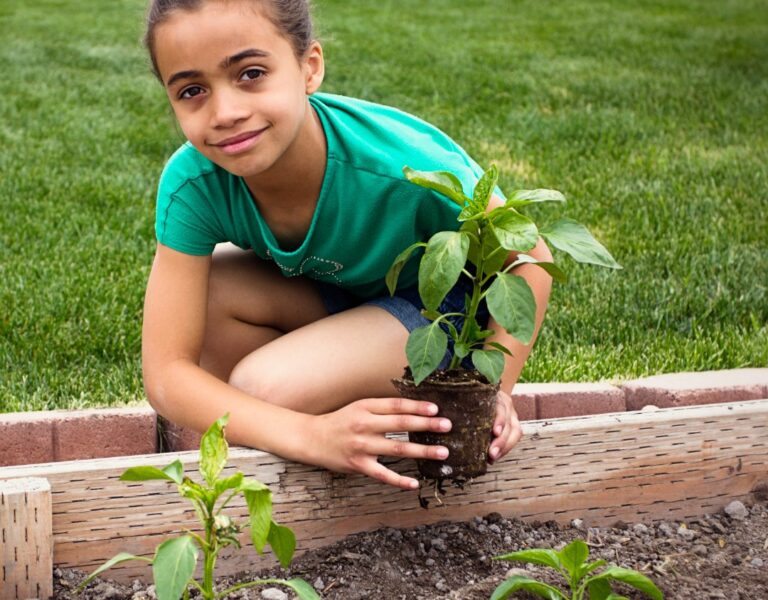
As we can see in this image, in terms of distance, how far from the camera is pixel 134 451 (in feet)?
8.40

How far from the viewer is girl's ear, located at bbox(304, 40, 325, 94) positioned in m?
2.27

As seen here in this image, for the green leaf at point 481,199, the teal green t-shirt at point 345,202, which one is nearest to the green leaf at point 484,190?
the green leaf at point 481,199

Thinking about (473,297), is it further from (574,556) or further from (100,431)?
(100,431)

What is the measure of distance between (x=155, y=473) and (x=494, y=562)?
0.71m

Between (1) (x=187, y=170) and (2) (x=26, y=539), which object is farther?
(1) (x=187, y=170)

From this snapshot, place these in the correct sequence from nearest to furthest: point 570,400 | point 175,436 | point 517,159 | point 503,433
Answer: point 503,433
point 175,436
point 570,400
point 517,159

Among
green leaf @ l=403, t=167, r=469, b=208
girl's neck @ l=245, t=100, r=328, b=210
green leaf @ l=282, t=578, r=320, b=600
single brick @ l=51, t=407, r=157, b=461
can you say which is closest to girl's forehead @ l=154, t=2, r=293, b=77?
girl's neck @ l=245, t=100, r=328, b=210

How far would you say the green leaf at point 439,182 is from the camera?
1848 millimetres

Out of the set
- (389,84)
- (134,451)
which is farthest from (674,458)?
(389,84)

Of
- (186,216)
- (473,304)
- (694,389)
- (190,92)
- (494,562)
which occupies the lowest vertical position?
(494,562)

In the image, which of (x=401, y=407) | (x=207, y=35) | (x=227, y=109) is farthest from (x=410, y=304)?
(x=207, y=35)

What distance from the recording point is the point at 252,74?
2.07m

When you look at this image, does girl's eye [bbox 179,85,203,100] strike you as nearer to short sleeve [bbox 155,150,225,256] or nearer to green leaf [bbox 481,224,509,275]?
short sleeve [bbox 155,150,225,256]

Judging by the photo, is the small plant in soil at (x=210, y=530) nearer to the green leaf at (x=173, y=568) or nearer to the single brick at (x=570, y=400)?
the green leaf at (x=173, y=568)
